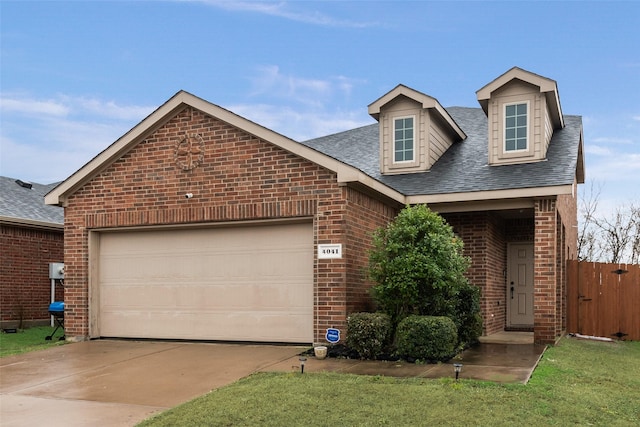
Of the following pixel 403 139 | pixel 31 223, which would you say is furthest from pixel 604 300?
pixel 31 223

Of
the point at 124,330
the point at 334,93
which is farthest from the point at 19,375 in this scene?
the point at 334,93

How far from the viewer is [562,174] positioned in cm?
1210

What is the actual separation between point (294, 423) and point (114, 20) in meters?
9.87

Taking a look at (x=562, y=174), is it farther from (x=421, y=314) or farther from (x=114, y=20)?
(x=114, y=20)

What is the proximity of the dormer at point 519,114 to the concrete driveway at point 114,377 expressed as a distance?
22.0 ft

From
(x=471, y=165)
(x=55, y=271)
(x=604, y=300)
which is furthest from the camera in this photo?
(x=55, y=271)

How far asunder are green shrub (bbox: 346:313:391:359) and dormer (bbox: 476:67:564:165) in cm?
592

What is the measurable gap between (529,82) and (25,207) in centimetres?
1452

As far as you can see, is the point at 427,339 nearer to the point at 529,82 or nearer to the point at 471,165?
the point at 471,165

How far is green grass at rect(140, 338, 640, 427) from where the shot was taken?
20.2ft

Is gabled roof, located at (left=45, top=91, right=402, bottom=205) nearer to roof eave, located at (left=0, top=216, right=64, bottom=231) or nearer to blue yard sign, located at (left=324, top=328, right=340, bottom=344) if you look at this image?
blue yard sign, located at (left=324, top=328, right=340, bottom=344)

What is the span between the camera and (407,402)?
6.73 metres

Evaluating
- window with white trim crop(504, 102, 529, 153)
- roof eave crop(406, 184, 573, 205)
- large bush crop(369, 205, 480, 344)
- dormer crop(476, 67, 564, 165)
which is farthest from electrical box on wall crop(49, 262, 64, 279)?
window with white trim crop(504, 102, 529, 153)

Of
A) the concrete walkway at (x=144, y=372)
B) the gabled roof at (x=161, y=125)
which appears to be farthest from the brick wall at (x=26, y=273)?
the concrete walkway at (x=144, y=372)
